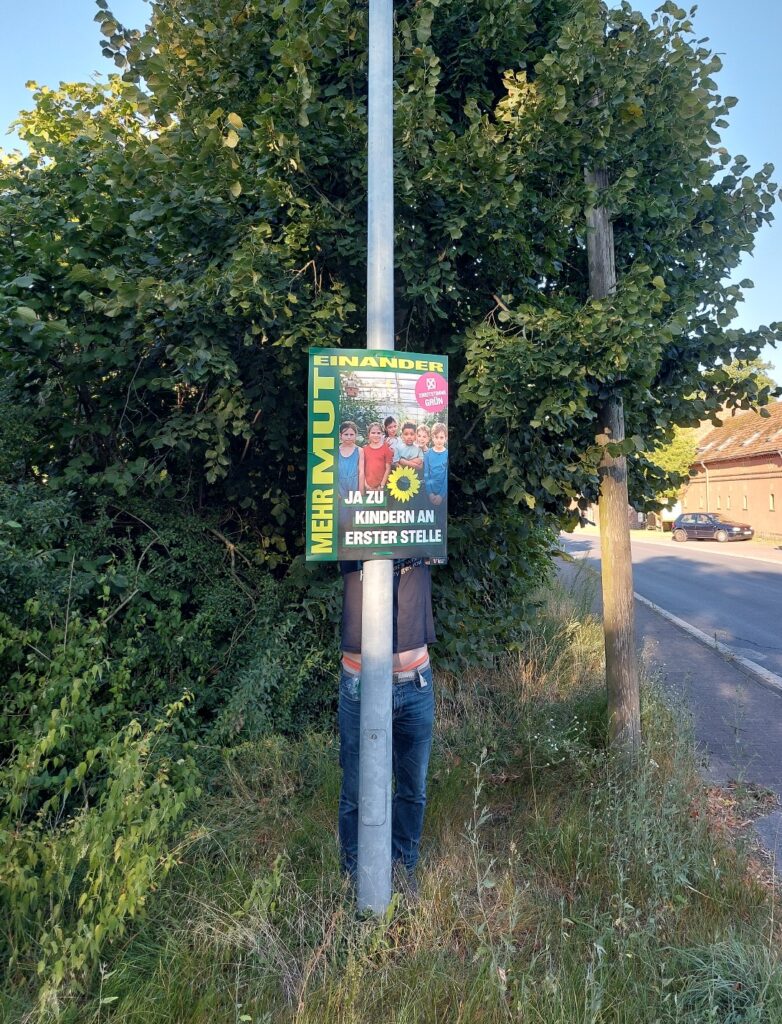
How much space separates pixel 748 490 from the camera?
35719 millimetres

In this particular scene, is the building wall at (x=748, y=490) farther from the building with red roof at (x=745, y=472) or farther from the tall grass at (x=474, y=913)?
the tall grass at (x=474, y=913)

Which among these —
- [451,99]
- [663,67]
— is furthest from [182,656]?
[663,67]

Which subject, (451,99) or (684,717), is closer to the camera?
(451,99)

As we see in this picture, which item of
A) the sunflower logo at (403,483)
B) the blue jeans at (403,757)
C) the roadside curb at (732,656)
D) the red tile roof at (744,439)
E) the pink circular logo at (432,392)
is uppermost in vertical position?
the red tile roof at (744,439)

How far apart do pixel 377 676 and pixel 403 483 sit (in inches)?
28.0

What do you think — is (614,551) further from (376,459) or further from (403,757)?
(376,459)

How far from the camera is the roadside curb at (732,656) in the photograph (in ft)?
23.2

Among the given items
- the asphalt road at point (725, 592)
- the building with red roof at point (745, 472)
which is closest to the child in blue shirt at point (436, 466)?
the asphalt road at point (725, 592)

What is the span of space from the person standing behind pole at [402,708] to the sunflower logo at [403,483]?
1.15ft

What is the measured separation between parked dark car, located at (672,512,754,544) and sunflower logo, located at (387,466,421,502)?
33339 millimetres

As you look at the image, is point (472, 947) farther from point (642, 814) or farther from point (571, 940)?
point (642, 814)

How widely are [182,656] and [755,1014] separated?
9.53 ft

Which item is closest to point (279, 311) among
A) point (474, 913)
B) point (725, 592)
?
point (474, 913)

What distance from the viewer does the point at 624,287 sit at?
3219 mm
